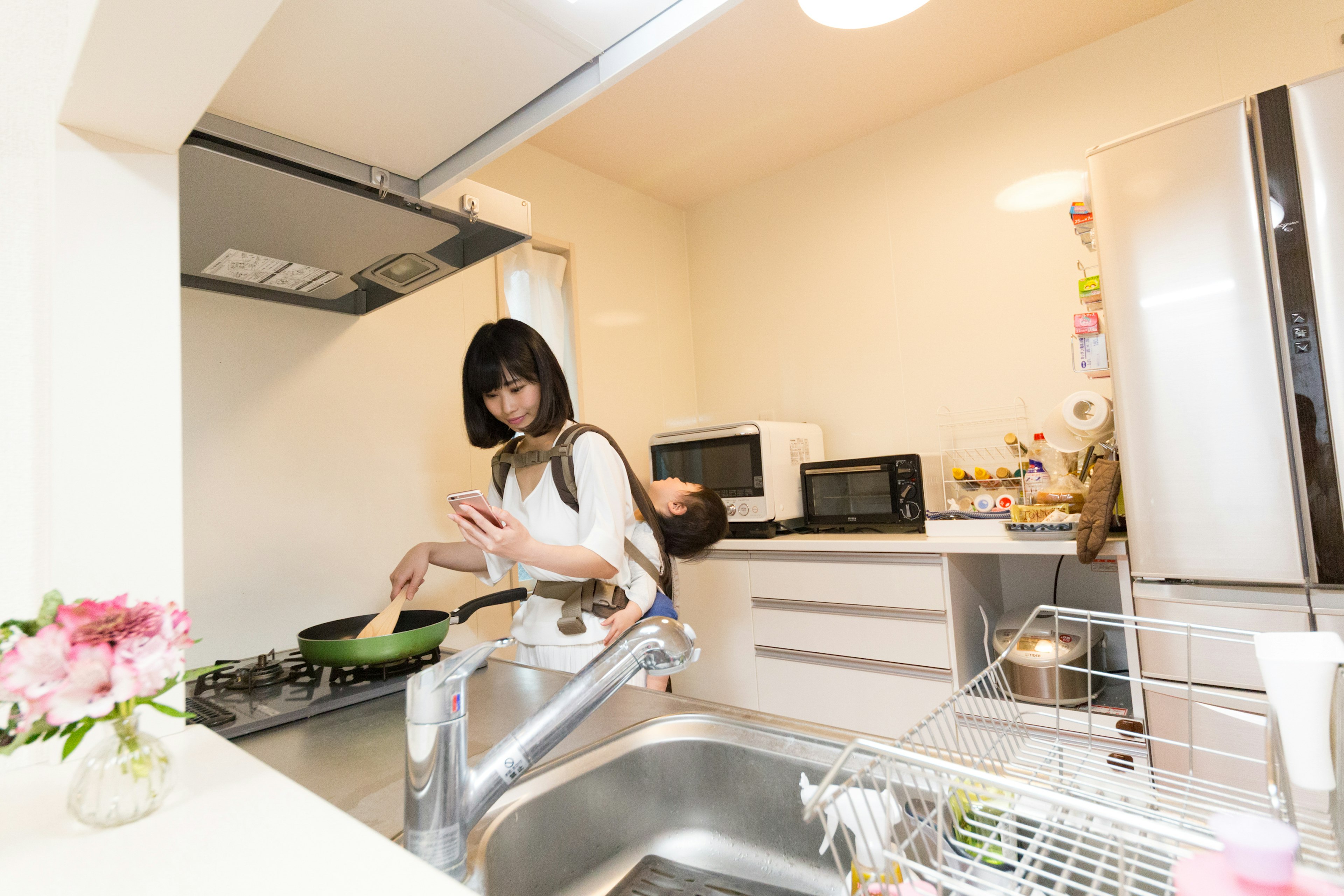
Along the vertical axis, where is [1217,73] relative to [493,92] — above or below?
above

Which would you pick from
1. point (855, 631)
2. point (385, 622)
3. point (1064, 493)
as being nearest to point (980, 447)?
point (1064, 493)

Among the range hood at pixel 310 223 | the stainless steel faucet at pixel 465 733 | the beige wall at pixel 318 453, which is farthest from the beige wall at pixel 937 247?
the stainless steel faucet at pixel 465 733

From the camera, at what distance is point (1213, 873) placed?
26cm

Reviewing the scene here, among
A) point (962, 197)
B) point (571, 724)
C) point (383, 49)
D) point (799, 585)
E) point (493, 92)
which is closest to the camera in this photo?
point (571, 724)

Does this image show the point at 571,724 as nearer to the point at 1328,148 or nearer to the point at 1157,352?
the point at 1157,352

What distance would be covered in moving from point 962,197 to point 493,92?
2.22 m

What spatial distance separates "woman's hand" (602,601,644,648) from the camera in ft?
4.66

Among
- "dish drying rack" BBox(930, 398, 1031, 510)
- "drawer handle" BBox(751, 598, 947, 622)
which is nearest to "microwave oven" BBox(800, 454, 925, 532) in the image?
"dish drying rack" BBox(930, 398, 1031, 510)

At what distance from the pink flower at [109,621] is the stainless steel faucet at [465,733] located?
0.71ft

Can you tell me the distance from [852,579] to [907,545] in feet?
0.74

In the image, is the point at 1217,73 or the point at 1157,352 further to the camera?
the point at 1217,73

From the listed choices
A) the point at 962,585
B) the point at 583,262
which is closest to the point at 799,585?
the point at 962,585

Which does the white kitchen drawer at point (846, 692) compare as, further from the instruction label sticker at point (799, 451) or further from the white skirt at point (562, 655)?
the white skirt at point (562, 655)

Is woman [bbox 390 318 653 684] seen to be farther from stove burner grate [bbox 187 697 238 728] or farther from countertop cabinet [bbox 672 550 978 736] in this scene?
countertop cabinet [bbox 672 550 978 736]
